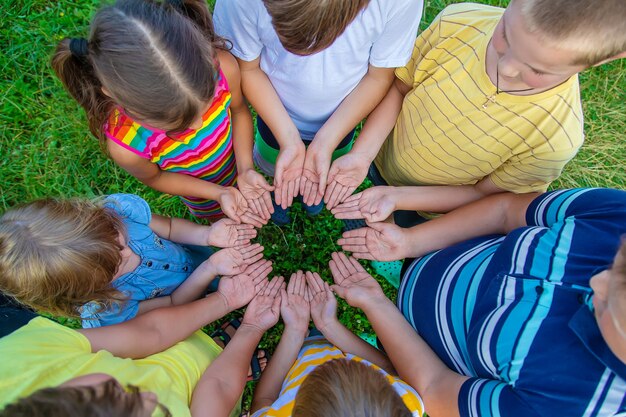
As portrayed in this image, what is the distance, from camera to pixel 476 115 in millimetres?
1620

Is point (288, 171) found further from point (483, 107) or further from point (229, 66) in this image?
point (483, 107)

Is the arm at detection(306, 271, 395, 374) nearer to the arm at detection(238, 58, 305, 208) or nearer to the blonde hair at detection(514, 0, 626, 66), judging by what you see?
the arm at detection(238, 58, 305, 208)

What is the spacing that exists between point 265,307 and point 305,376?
2.61ft

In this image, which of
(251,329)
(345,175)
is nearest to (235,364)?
(251,329)

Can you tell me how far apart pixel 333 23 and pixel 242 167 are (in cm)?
109

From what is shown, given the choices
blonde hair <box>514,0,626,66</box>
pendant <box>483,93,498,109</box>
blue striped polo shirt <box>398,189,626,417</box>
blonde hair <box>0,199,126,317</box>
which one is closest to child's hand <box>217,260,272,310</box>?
blonde hair <box>0,199,126,317</box>

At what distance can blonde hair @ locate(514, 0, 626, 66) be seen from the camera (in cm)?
115

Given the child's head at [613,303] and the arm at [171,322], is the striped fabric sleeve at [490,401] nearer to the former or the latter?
the child's head at [613,303]

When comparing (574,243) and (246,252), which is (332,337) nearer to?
(246,252)

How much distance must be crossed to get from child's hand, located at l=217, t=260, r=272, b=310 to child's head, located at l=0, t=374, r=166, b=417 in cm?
126

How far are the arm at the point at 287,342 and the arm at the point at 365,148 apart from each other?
586mm

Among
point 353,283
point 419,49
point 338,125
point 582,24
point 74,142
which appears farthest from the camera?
point 74,142

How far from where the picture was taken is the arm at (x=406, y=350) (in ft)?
5.20

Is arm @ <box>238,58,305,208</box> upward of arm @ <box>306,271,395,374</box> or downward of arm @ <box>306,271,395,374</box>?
upward
